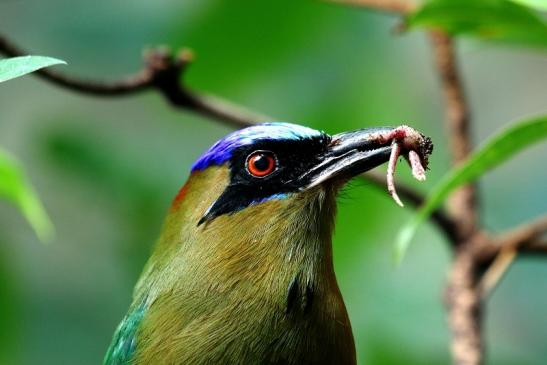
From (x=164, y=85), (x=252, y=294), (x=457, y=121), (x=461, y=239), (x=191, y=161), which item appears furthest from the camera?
(x=191, y=161)

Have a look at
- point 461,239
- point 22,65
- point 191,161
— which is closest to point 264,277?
point 22,65

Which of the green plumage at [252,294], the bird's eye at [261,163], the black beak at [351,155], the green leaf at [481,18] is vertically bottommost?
the green plumage at [252,294]

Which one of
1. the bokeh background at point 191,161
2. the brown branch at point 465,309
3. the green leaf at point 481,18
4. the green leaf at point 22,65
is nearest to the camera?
the green leaf at point 22,65

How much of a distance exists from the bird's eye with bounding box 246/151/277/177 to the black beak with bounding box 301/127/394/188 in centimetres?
9

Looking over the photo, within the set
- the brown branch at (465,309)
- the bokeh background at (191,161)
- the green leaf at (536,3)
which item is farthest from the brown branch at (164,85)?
the bokeh background at (191,161)

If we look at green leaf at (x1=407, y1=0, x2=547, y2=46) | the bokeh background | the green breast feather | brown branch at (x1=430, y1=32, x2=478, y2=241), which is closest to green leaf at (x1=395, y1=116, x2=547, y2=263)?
green leaf at (x1=407, y1=0, x2=547, y2=46)

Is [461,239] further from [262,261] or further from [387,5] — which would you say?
[262,261]

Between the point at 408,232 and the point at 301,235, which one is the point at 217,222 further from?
the point at 408,232

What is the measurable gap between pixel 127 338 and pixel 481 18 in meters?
1.38

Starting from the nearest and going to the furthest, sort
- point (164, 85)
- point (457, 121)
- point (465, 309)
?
1. point (164, 85)
2. point (465, 309)
3. point (457, 121)

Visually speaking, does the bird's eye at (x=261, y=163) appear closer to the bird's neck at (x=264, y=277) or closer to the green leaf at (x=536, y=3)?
the bird's neck at (x=264, y=277)

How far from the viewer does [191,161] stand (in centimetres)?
639

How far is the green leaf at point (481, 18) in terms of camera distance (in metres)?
3.01

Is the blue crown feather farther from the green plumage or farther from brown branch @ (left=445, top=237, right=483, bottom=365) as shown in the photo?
brown branch @ (left=445, top=237, right=483, bottom=365)
